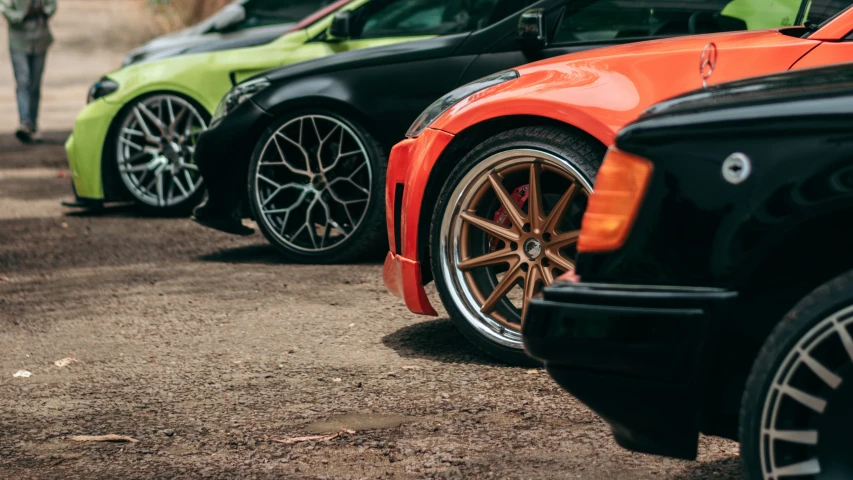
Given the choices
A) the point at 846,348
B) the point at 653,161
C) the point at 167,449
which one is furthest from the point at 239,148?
the point at 846,348

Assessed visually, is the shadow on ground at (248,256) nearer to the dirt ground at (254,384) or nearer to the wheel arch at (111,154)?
the dirt ground at (254,384)

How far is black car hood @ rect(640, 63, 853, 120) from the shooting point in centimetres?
279

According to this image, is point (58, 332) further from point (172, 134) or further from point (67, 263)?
point (172, 134)

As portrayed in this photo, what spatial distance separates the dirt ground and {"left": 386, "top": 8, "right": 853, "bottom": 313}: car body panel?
58cm

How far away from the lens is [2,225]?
8.65 meters

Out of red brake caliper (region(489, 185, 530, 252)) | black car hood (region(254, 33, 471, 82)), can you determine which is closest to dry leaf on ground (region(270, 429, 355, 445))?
red brake caliper (region(489, 185, 530, 252))

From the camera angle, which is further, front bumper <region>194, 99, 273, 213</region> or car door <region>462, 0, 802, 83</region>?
front bumper <region>194, 99, 273, 213</region>

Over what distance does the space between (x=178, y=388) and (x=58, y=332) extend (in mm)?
1235

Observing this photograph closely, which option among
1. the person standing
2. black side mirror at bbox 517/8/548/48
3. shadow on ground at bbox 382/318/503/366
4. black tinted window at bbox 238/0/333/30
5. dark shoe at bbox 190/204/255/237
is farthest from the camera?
the person standing

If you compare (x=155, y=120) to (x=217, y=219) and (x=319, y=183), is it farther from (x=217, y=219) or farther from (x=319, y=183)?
(x=319, y=183)

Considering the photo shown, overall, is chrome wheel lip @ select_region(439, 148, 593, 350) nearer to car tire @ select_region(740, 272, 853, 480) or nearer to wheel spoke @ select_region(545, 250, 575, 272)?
wheel spoke @ select_region(545, 250, 575, 272)

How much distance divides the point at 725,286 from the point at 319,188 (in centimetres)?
438

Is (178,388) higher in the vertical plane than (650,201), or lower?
lower

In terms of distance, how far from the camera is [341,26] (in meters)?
7.73
